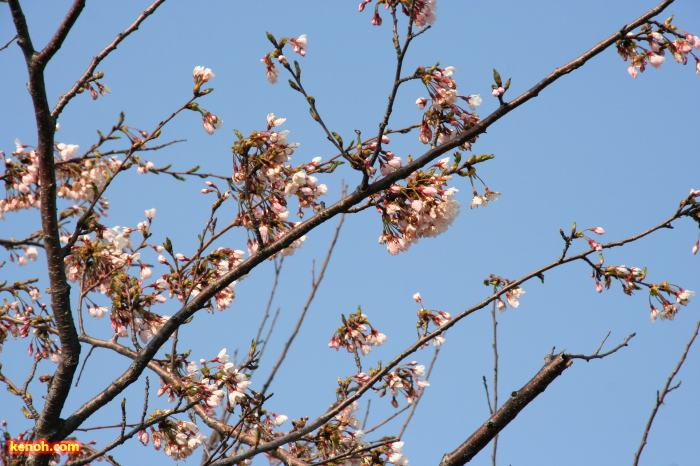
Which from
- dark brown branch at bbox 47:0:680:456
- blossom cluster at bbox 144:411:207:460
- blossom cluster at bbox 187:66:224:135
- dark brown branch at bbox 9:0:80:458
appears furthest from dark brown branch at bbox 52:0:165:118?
blossom cluster at bbox 144:411:207:460

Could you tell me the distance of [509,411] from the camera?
8.90ft

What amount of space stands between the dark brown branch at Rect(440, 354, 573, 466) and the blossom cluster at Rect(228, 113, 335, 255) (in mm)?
1335

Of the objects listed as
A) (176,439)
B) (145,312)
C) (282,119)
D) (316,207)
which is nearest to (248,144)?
(282,119)

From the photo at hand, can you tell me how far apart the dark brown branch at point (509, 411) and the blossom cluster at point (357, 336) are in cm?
130

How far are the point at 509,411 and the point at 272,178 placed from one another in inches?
61.7

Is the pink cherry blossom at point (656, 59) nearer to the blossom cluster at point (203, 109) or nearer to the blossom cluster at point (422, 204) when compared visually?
the blossom cluster at point (422, 204)

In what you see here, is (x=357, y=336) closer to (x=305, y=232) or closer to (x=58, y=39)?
(x=305, y=232)

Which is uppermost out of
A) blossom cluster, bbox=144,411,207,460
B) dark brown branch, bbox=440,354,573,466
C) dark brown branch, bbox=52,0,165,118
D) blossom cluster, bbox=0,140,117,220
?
blossom cluster, bbox=0,140,117,220

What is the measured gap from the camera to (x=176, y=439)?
3.45 meters

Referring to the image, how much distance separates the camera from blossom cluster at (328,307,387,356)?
4.00 metres

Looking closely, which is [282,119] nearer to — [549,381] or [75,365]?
[75,365]

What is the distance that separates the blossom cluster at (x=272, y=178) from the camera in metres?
3.15

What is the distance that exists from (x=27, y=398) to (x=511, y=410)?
2.46 metres

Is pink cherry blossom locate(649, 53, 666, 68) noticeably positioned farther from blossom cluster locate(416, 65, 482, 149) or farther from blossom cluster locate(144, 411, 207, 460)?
blossom cluster locate(144, 411, 207, 460)
